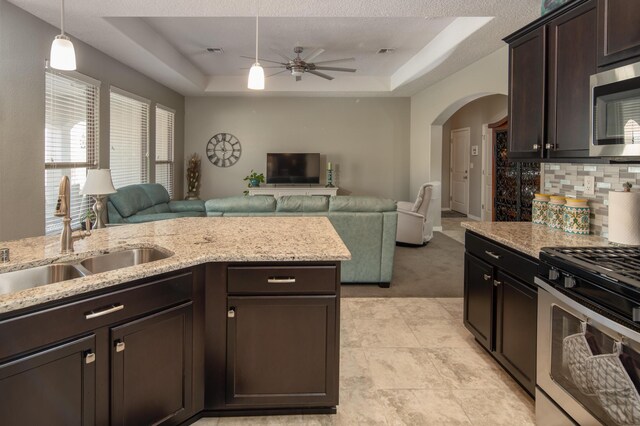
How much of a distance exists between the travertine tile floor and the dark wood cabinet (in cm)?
15

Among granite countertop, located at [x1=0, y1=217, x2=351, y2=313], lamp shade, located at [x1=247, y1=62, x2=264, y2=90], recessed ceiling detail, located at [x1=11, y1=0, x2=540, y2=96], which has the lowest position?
granite countertop, located at [x1=0, y1=217, x2=351, y2=313]

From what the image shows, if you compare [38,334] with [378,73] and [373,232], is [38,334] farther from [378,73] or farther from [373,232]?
[378,73]

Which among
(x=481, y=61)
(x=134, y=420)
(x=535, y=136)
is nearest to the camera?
(x=134, y=420)

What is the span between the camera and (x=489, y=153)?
8.95 m

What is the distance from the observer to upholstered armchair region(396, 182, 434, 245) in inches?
255

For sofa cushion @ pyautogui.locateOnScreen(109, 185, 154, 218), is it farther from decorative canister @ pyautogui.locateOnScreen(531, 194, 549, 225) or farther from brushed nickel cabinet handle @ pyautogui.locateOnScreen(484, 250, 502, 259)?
decorative canister @ pyautogui.locateOnScreen(531, 194, 549, 225)

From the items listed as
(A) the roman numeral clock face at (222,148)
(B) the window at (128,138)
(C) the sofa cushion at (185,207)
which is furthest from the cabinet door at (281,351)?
(A) the roman numeral clock face at (222,148)

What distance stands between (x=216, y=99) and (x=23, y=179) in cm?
529

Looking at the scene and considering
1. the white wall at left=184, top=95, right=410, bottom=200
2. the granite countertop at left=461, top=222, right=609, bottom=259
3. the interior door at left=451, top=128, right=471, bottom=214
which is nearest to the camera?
the granite countertop at left=461, top=222, right=609, bottom=259

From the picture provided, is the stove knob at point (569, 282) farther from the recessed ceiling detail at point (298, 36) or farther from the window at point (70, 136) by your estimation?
the window at point (70, 136)

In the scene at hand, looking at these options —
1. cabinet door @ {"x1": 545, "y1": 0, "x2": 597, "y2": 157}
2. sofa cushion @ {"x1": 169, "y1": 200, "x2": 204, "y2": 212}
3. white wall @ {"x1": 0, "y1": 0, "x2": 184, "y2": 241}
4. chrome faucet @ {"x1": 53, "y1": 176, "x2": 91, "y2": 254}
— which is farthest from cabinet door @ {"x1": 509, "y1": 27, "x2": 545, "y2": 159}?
sofa cushion @ {"x1": 169, "y1": 200, "x2": 204, "y2": 212}

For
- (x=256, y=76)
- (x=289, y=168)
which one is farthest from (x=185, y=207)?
(x=256, y=76)

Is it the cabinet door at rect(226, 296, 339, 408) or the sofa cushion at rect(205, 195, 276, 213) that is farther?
the sofa cushion at rect(205, 195, 276, 213)

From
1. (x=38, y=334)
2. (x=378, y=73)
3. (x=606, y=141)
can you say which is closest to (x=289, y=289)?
(x=38, y=334)
